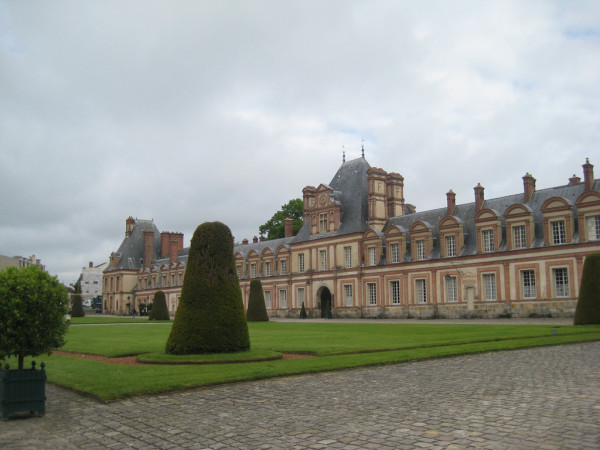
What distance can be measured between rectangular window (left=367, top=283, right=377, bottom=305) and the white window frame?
10.3m

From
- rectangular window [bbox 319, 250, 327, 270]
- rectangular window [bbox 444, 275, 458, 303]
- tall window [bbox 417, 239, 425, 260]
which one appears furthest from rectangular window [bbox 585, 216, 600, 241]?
rectangular window [bbox 319, 250, 327, 270]

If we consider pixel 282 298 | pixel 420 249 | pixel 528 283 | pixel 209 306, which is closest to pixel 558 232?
pixel 528 283

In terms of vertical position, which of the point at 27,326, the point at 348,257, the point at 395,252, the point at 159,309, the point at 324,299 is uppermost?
the point at 395,252

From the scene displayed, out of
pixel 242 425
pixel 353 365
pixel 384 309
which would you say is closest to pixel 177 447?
pixel 242 425

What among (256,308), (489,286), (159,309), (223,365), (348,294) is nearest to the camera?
(223,365)

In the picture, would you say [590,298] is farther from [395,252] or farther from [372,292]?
[372,292]

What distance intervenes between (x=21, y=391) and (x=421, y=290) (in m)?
38.2

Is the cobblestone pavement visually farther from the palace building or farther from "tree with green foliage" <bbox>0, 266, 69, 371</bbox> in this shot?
the palace building

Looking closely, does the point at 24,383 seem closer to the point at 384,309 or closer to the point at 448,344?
the point at 448,344

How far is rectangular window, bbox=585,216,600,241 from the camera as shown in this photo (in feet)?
113

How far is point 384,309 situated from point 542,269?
13.7 m

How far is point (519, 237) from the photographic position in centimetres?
3831

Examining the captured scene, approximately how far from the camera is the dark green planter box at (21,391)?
8281 mm

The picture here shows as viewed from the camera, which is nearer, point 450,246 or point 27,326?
point 27,326
